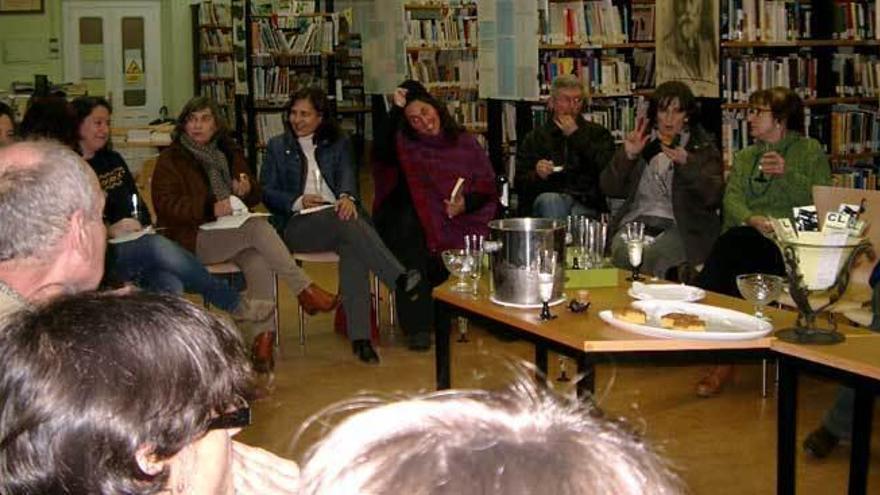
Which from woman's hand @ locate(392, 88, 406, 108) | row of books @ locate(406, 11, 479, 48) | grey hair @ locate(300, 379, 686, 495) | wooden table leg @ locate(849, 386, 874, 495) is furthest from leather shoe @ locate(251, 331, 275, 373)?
grey hair @ locate(300, 379, 686, 495)

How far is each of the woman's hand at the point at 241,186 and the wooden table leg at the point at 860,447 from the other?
3487 millimetres

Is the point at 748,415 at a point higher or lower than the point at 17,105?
lower

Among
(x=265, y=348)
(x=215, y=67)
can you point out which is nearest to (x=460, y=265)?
(x=265, y=348)

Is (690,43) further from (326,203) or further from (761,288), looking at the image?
(761,288)

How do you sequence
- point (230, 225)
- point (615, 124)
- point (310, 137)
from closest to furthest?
point (230, 225) → point (310, 137) → point (615, 124)

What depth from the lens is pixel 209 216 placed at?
5.76 metres

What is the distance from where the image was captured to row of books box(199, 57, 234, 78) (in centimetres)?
1397

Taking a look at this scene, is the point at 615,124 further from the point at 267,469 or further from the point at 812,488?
the point at 267,469

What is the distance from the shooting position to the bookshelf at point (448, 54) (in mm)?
8906

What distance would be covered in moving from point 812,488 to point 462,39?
223 inches

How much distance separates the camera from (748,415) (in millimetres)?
4793

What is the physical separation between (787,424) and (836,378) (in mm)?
262

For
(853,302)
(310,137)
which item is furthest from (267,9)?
(853,302)

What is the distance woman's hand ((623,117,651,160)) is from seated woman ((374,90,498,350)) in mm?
683
